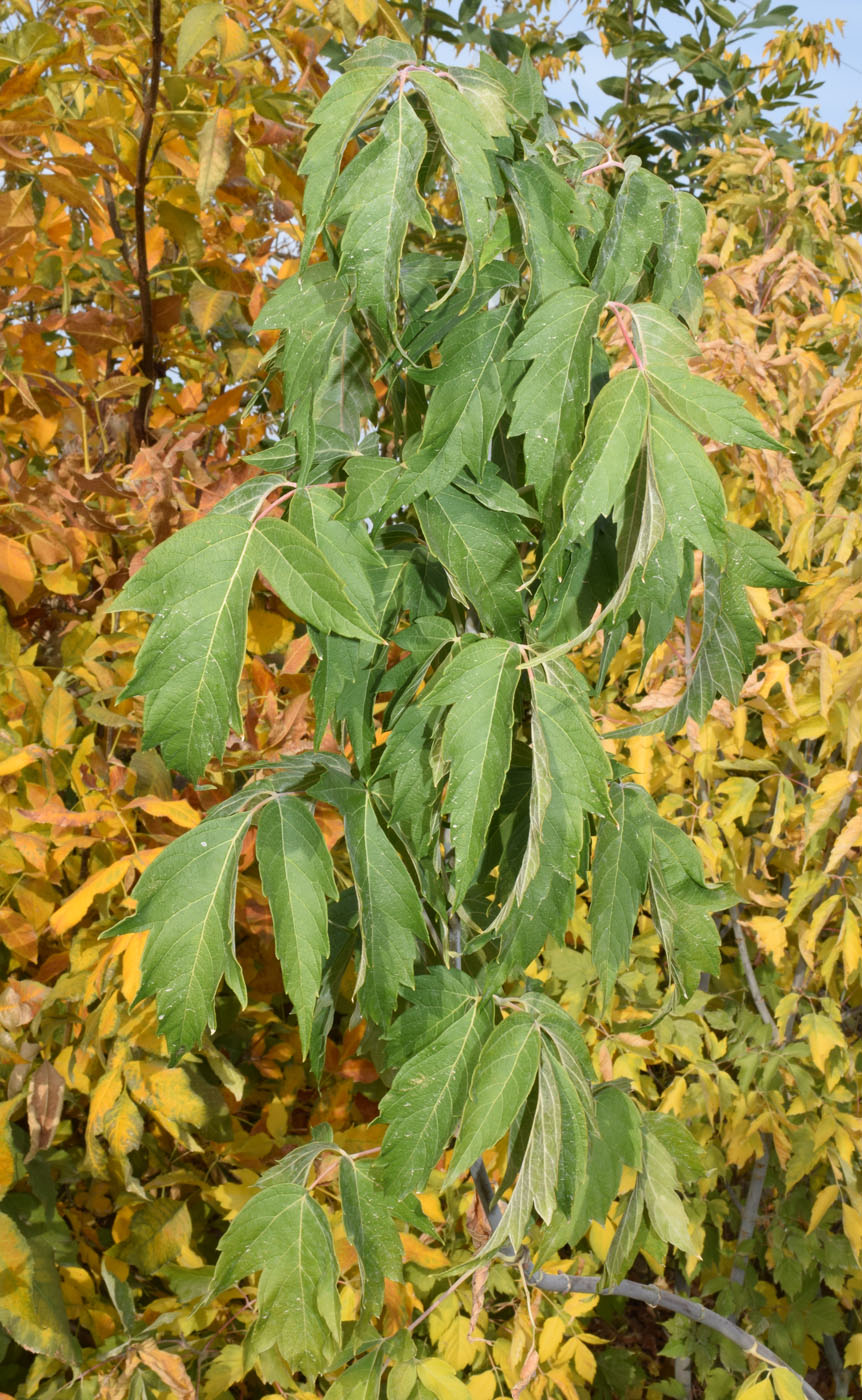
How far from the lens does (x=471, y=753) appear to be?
0.71 metres

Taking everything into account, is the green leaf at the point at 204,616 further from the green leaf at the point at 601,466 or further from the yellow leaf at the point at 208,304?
the yellow leaf at the point at 208,304

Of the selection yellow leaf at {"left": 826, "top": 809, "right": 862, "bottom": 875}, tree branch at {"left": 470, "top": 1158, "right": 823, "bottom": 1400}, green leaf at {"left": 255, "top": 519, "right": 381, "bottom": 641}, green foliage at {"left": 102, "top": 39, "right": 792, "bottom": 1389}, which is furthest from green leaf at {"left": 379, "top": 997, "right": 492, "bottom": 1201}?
yellow leaf at {"left": 826, "top": 809, "right": 862, "bottom": 875}

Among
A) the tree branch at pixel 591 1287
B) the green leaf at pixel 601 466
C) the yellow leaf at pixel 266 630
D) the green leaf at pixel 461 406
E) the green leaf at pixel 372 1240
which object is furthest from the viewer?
the yellow leaf at pixel 266 630

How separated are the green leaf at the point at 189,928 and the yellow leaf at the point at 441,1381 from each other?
1.73 ft

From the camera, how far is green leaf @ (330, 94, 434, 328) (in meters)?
0.66

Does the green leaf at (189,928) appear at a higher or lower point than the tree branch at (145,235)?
lower

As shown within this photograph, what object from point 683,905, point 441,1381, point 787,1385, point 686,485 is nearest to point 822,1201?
point 787,1385

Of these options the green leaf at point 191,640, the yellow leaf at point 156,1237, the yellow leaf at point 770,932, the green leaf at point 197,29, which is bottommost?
the yellow leaf at point 156,1237

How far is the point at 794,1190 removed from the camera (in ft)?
6.85

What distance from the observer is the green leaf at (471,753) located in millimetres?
707

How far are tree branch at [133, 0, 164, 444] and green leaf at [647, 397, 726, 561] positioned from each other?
3.21ft

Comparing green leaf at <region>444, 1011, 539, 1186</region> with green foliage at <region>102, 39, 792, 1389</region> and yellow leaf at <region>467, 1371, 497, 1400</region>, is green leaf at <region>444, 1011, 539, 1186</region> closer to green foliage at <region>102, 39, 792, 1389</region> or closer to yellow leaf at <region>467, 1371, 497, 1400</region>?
green foliage at <region>102, 39, 792, 1389</region>

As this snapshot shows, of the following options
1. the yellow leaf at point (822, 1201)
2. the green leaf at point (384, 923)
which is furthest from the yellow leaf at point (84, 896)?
the yellow leaf at point (822, 1201)

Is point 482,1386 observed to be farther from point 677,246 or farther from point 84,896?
point 677,246
